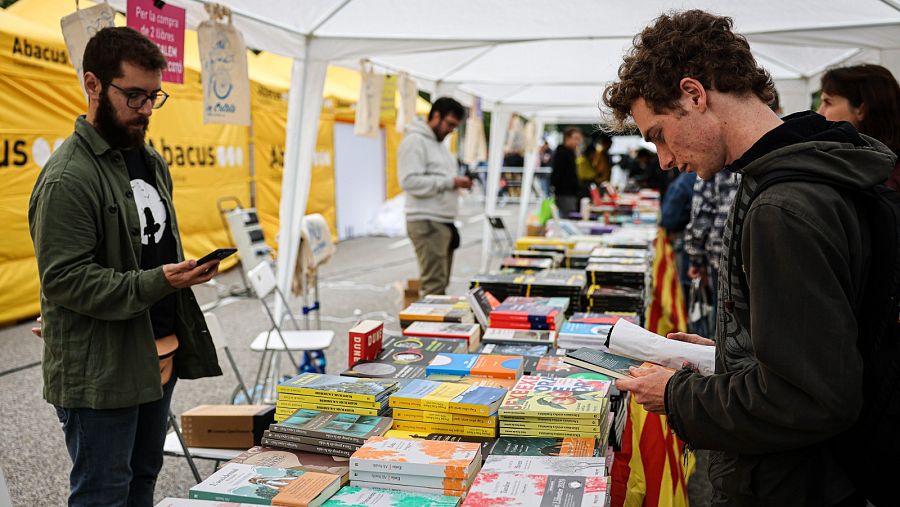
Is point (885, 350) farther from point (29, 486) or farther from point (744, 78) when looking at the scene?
point (29, 486)

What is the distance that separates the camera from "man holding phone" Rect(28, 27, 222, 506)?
178 cm

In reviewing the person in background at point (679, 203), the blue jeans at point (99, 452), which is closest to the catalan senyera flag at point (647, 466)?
the blue jeans at point (99, 452)

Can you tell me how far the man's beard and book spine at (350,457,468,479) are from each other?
111 cm

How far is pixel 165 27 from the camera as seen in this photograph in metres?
2.98

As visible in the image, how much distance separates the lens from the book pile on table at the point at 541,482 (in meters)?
1.38

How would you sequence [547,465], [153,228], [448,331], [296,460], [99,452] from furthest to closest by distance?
[448,331]
[153,228]
[99,452]
[296,460]
[547,465]

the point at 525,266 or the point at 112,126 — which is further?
the point at 525,266

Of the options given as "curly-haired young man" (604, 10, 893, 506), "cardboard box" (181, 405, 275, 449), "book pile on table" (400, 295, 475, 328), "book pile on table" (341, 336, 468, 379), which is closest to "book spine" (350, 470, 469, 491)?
"curly-haired young man" (604, 10, 893, 506)

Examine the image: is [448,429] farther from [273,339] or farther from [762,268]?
[273,339]

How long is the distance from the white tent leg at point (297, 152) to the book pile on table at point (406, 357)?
6.44 ft

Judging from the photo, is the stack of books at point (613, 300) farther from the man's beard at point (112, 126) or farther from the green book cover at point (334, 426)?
the man's beard at point (112, 126)

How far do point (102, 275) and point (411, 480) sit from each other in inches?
37.5

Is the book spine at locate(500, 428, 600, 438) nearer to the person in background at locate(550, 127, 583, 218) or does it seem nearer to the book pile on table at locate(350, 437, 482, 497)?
the book pile on table at locate(350, 437, 482, 497)

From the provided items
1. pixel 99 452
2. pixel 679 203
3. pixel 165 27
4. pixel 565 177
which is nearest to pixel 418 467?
pixel 99 452
